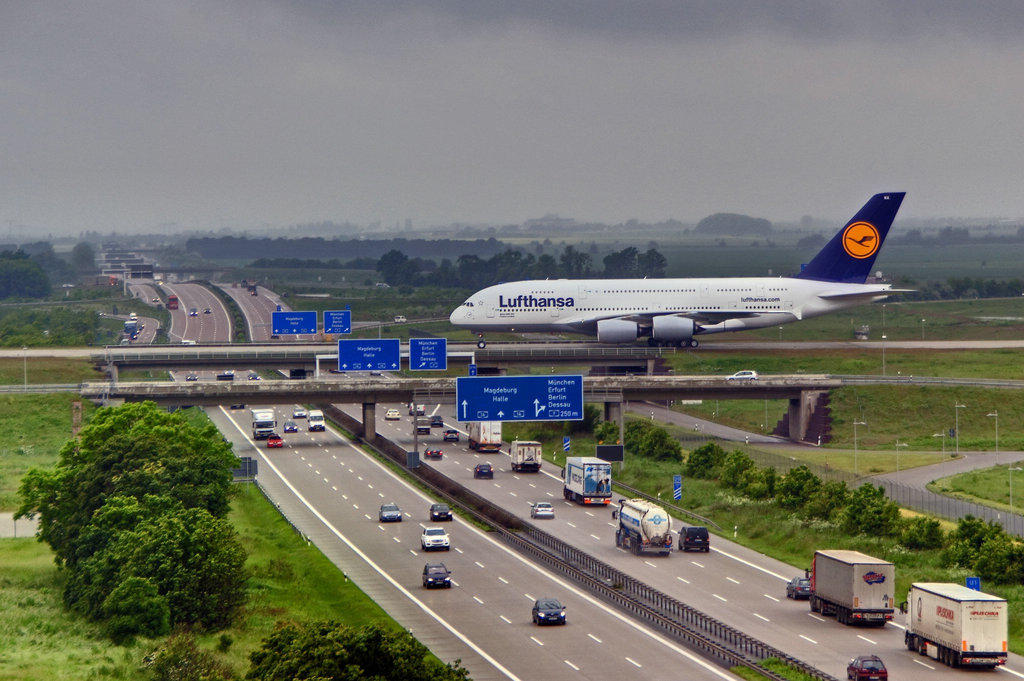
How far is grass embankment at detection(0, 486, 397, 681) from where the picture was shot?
53.6m

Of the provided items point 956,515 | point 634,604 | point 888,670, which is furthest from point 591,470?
point 888,670

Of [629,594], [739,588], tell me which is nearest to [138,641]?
[629,594]

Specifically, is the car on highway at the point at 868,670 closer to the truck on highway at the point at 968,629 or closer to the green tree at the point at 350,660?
the truck on highway at the point at 968,629

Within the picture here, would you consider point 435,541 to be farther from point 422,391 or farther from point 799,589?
point 422,391

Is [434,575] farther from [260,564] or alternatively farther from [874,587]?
[874,587]

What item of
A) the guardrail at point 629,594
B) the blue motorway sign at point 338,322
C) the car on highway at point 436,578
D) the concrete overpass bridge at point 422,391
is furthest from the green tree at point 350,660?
the blue motorway sign at point 338,322

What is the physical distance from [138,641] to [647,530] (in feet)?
92.9

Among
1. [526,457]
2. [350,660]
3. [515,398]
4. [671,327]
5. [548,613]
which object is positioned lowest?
[526,457]

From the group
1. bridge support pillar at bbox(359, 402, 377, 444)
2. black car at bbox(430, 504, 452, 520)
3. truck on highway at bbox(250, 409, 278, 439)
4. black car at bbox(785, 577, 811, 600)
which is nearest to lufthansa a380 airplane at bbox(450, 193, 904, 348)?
bridge support pillar at bbox(359, 402, 377, 444)

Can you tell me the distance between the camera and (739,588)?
67.0 m

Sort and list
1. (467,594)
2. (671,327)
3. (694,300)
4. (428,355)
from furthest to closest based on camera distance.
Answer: (694,300) → (671,327) → (428,355) → (467,594)

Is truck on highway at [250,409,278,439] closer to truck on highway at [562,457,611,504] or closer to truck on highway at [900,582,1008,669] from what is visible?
truck on highway at [562,457,611,504]

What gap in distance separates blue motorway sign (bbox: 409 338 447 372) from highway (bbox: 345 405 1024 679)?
20.8m

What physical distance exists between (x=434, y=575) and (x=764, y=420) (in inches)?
2801
